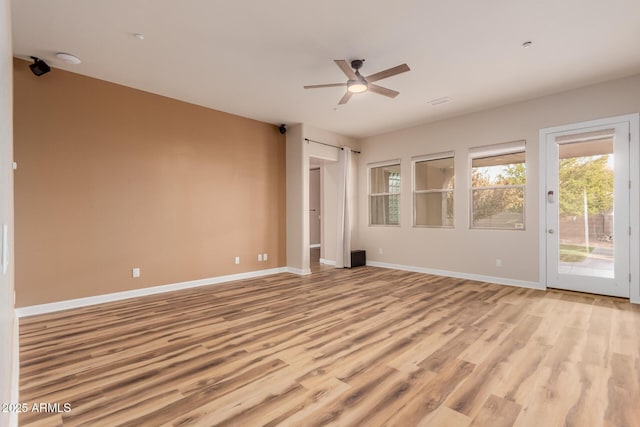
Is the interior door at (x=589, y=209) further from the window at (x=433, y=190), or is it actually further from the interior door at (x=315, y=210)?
the interior door at (x=315, y=210)

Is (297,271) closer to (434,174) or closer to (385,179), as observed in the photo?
(385,179)

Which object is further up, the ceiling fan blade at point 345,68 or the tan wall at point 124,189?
the ceiling fan blade at point 345,68

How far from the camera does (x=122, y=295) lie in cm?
423

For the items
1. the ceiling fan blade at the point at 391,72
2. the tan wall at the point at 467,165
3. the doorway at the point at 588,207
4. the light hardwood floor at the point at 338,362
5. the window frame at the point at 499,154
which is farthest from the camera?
the window frame at the point at 499,154

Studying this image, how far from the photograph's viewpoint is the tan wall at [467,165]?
4.40 metres

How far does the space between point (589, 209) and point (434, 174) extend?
96.6 inches

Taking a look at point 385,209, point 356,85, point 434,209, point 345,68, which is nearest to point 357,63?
point 356,85

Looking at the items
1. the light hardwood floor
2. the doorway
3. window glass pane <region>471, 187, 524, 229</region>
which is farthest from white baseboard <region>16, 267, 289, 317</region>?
the doorway

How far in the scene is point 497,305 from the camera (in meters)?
3.93

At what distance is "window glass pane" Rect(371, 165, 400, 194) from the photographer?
667 centimetres

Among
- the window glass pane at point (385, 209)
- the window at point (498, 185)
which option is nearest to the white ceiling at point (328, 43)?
the window at point (498, 185)

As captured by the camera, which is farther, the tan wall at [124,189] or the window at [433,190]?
the window at [433,190]

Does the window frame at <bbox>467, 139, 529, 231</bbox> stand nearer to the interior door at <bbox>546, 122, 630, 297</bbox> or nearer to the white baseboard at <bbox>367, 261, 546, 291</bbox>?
the interior door at <bbox>546, 122, 630, 297</bbox>

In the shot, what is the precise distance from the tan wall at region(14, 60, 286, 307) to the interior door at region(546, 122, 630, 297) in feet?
16.2
